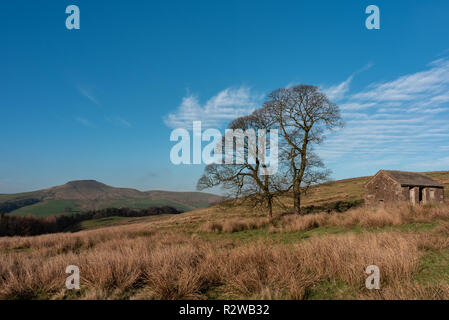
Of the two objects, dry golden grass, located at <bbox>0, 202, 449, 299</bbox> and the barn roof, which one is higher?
the barn roof

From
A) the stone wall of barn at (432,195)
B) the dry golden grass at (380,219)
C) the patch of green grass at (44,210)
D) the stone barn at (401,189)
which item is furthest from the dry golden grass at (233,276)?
the patch of green grass at (44,210)

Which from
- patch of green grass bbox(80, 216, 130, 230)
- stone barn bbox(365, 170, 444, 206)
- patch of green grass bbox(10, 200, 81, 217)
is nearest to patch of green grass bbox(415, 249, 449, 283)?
→ stone barn bbox(365, 170, 444, 206)

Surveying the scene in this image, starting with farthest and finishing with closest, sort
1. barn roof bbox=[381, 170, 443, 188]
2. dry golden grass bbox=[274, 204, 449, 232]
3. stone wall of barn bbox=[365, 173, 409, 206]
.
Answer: barn roof bbox=[381, 170, 443, 188]
stone wall of barn bbox=[365, 173, 409, 206]
dry golden grass bbox=[274, 204, 449, 232]

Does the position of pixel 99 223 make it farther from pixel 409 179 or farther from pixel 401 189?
pixel 409 179

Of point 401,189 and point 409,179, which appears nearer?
point 401,189

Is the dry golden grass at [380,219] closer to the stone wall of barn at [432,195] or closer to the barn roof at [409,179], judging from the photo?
the barn roof at [409,179]

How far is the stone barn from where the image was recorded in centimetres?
2305

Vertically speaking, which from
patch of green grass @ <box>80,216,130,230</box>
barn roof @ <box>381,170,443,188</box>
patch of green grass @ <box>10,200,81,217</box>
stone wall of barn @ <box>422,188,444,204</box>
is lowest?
patch of green grass @ <box>10,200,81,217</box>

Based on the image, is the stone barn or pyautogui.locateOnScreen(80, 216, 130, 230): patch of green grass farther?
pyautogui.locateOnScreen(80, 216, 130, 230): patch of green grass

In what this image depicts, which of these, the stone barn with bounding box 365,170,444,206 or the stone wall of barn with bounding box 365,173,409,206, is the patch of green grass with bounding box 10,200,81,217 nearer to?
the stone wall of barn with bounding box 365,173,409,206

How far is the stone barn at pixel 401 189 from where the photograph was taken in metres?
23.0

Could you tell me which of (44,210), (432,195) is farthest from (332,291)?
(44,210)

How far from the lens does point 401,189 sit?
22703 millimetres
